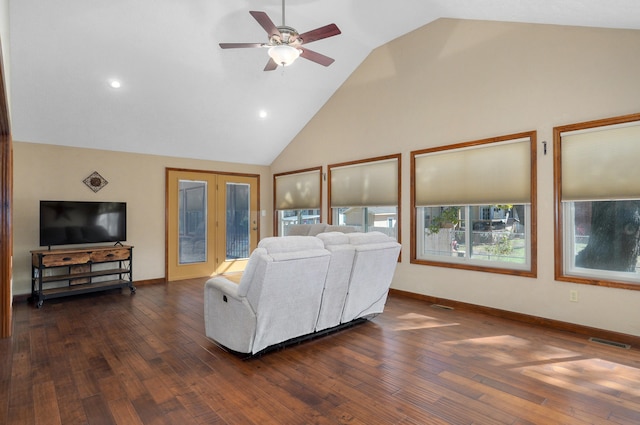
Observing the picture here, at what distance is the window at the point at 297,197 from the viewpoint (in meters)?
6.93

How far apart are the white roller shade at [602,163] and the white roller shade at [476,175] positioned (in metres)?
0.41

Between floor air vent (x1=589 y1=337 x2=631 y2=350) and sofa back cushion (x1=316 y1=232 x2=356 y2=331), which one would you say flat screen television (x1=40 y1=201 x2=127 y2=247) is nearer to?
sofa back cushion (x1=316 y1=232 x2=356 y2=331)

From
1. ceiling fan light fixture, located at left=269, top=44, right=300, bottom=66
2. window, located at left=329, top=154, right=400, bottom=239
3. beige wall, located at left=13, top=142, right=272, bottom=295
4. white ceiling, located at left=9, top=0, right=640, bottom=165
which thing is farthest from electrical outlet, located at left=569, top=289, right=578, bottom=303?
beige wall, located at left=13, top=142, right=272, bottom=295

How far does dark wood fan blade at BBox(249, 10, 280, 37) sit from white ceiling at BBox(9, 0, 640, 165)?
1.35 metres

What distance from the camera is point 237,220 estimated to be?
768cm

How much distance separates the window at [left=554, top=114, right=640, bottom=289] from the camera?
11.2 ft

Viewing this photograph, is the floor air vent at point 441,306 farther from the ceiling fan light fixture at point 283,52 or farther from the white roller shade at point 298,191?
the ceiling fan light fixture at point 283,52

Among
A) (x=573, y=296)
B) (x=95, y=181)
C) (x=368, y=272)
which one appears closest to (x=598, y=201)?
(x=573, y=296)

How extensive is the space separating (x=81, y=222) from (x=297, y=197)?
377 cm

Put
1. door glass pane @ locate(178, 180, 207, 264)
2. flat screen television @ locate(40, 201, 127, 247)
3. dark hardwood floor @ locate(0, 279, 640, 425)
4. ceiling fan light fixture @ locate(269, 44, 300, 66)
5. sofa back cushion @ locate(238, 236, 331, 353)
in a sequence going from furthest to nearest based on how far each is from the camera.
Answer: door glass pane @ locate(178, 180, 207, 264), flat screen television @ locate(40, 201, 127, 247), ceiling fan light fixture @ locate(269, 44, 300, 66), sofa back cushion @ locate(238, 236, 331, 353), dark hardwood floor @ locate(0, 279, 640, 425)

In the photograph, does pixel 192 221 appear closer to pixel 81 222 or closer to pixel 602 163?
pixel 81 222

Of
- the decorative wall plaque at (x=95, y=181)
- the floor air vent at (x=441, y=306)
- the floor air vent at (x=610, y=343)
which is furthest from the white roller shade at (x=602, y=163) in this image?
the decorative wall plaque at (x=95, y=181)

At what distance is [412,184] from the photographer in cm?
520

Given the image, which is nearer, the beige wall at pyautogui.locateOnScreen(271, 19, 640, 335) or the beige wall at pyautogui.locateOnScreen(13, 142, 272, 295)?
the beige wall at pyautogui.locateOnScreen(271, 19, 640, 335)
